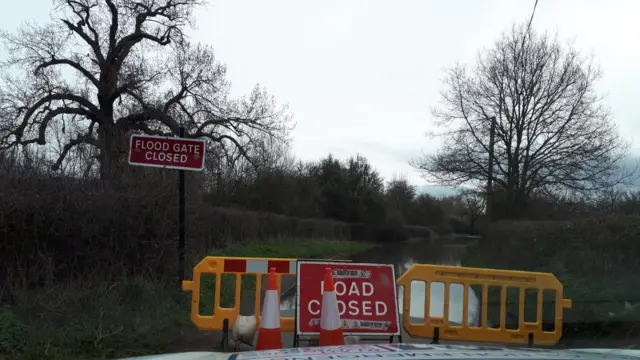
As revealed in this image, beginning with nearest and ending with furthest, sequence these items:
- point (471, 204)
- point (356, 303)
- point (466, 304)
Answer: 1. point (356, 303)
2. point (466, 304)
3. point (471, 204)

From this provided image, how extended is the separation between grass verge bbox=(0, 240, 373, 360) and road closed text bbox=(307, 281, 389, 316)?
2.03 meters

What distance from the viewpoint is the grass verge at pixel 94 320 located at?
643 cm

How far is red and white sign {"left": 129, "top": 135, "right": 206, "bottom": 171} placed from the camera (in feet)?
30.5

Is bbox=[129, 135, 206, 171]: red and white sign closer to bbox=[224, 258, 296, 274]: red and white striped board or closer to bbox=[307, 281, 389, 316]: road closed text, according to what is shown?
bbox=[224, 258, 296, 274]: red and white striped board

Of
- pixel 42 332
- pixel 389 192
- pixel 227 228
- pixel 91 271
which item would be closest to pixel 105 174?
pixel 91 271

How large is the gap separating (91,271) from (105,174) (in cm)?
206

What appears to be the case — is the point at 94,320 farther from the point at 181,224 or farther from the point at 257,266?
the point at 181,224

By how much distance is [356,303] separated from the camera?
6766mm

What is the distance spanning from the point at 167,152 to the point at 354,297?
4.30 metres

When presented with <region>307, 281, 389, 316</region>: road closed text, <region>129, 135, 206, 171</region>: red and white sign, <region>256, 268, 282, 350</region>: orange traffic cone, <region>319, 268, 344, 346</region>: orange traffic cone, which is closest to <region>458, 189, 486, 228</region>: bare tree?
<region>129, 135, 206, 171</region>: red and white sign

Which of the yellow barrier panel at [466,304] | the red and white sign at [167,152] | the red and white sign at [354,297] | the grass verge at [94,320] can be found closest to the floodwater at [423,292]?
the yellow barrier panel at [466,304]

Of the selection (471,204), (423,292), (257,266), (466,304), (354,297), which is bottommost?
(423,292)

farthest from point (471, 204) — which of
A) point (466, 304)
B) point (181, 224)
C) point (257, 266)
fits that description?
point (257, 266)

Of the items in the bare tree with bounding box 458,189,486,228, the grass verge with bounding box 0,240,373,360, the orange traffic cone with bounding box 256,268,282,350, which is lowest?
the grass verge with bounding box 0,240,373,360
